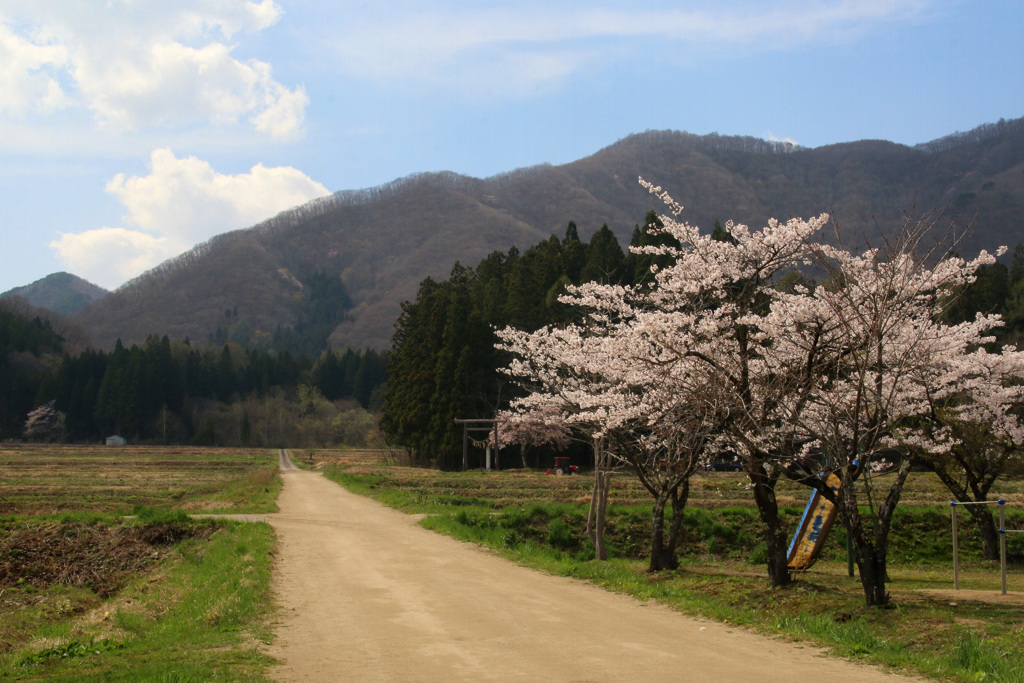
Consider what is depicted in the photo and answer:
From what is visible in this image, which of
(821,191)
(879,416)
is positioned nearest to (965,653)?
(879,416)

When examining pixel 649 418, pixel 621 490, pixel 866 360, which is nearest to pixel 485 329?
pixel 621 490

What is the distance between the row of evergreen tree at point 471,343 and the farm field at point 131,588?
617 inches

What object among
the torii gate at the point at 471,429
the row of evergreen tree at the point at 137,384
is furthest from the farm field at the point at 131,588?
the row of evergreen tree at the point at 137,384

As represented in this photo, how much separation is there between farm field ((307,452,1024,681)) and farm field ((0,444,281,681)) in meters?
5.07

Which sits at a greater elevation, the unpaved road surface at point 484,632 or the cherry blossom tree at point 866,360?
the cherry blossom tree at point 866,360

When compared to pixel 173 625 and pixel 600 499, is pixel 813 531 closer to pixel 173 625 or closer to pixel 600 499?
pixel 600 499

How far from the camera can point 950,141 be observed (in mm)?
189375

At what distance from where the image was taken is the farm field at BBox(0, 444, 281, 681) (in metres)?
7.04

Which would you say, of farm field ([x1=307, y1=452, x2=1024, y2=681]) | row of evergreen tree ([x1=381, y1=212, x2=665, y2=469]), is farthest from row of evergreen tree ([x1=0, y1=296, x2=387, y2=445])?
farm field ([x1=307, y1=452, x2=1024, y2=681])

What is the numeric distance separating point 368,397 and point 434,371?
61.3m

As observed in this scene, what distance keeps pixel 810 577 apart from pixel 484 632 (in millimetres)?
6235

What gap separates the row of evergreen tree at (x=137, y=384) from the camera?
89750mm

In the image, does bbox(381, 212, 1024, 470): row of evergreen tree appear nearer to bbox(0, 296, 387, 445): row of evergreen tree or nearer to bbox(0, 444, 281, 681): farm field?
bbox(0, 444, 281, 681): farm field

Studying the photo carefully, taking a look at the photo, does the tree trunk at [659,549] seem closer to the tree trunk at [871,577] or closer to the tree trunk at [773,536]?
the tree trunk at [773,536]
